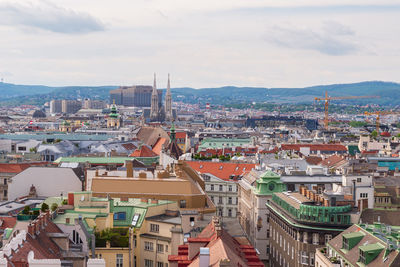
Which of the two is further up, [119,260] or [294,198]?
[294,198]

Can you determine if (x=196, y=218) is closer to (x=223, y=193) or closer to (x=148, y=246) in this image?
(x=148, y=246)

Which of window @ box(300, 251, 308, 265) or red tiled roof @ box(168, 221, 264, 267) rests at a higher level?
red tiled roof @ box(168, 221, 264, 267)

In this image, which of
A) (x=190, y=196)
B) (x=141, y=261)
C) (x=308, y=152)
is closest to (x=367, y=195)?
(x=190, y=196)

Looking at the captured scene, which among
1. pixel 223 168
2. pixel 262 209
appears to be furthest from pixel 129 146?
pixel 262 209

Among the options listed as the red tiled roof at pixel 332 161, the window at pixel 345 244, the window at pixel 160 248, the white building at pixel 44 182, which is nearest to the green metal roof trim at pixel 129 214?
the window at pixel 160 248

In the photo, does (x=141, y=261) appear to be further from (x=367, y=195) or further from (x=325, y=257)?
(x=367, y=195)

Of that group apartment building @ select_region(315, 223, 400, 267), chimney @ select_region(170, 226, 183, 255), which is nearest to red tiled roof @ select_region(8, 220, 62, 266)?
chimney @ select_region(170, 226, 183, 255)

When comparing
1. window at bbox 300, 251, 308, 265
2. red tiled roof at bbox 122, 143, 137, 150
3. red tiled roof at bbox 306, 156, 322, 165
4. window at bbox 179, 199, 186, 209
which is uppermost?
window at bbox 179, 199, 186, 209

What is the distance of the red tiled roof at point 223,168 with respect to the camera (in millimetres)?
116875

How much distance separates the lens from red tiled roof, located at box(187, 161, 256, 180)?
117m

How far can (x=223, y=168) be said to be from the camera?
390 ft

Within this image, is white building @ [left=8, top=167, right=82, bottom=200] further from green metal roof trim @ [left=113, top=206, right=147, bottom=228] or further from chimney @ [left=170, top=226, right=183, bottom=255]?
chimney @ [left=170, top=226, right=183, bottom=255]

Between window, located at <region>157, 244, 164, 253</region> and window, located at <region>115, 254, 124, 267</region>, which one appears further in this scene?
window, located at <region>157, 244, 164, 253</region>

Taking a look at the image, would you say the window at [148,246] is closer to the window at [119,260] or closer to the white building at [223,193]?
the window at [119,260]
